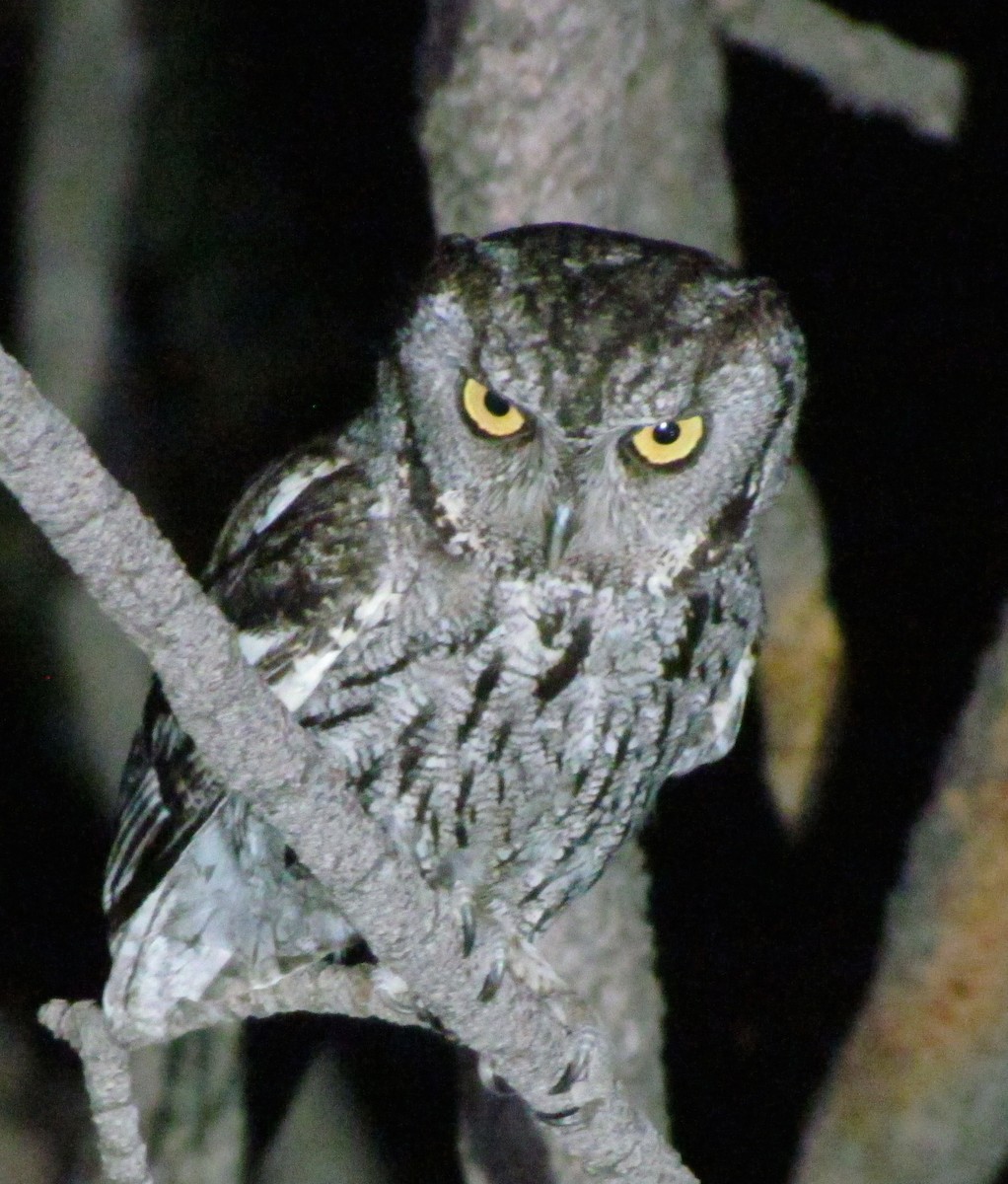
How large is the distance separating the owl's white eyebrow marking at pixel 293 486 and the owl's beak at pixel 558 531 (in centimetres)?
33

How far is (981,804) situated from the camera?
2.38 metres

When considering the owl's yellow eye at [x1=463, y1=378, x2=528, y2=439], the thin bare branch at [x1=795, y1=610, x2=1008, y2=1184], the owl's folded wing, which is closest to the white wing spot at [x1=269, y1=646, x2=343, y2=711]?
the owl's folded wing

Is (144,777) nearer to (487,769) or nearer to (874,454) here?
(487,769)

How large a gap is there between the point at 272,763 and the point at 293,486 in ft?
2.35

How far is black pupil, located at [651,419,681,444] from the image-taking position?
1.78m

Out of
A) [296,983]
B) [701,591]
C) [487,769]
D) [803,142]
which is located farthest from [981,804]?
[803,142]

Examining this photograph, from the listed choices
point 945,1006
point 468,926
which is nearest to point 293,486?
point 468,926

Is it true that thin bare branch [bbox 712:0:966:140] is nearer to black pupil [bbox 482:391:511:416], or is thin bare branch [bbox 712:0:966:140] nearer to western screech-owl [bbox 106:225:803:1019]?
western screech-owl [bbox 106:225:803:1019]

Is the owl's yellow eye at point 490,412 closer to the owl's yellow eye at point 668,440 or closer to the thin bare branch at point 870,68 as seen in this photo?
the owl's yellow eye at point 668,440

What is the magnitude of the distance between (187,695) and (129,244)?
103 inches

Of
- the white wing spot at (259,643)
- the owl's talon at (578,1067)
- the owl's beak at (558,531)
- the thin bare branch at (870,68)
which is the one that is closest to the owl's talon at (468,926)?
the owl's talon at (578,1067)

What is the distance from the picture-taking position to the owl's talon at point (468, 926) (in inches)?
83.9

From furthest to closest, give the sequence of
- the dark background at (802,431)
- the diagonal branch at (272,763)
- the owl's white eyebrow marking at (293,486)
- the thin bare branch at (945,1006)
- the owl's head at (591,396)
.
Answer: the dark background at (802,431) < the thin bare branch at (945,1006) < the owl's white eyebrow marking at (293,486) < the owl's head at (591,396) < the diagonal branch at (272,763)

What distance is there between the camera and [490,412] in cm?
177
